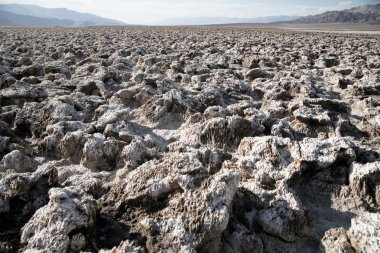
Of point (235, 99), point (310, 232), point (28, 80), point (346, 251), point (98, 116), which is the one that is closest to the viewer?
point (346, 251)

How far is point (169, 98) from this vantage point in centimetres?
554

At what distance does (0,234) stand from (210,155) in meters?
1.95

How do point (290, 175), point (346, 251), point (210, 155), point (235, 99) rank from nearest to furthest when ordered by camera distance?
1. point (346, 251)
2. point (290, 175)
3. point (210, 155)
4. point (235, 99)

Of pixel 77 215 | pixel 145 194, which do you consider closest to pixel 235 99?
pixel 145 194

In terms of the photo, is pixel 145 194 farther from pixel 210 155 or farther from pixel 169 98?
pixel 169 98

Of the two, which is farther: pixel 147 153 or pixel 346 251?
pixel 147 153

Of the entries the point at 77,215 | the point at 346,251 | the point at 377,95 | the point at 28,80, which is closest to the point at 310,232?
the point at 346,251

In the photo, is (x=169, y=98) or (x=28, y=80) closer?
(x=169, y=98)

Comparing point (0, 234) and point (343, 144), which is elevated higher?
point (343, 144)

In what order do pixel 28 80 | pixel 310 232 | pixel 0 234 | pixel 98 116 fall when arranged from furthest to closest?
1. pixel 28 80
2. pixel 98 116
3. pixel 310 232
4. pixel 0 234

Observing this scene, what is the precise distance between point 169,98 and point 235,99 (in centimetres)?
145

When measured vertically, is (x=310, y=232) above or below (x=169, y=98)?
below

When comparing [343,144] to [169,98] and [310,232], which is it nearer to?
[310,232]

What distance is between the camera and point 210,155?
141 inches
